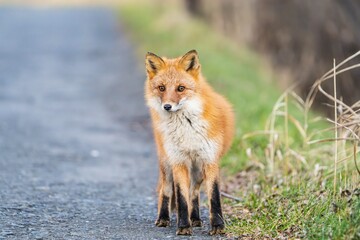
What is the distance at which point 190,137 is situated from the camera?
5977mm

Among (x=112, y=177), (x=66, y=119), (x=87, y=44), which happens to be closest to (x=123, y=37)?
(x=87, y=44)

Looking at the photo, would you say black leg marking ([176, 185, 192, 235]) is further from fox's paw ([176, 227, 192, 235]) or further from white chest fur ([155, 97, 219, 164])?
white chest fur ([155, 97, 219, 164])

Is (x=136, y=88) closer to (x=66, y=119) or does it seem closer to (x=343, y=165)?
(x=66, y=119)

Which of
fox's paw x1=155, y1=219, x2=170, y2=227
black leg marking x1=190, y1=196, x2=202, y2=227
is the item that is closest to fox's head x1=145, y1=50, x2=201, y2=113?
black leg marking x1=190, y1=196, x2=202, y2=227

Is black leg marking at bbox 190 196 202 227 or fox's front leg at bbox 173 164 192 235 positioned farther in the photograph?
black leg marking at bbox 190 196 202 227

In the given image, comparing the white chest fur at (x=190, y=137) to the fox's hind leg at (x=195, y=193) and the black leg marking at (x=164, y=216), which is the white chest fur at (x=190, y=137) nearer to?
the fox's hind leg at (x=195, y=193)

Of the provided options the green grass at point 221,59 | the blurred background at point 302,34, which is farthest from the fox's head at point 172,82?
the blurred background at point 302,34

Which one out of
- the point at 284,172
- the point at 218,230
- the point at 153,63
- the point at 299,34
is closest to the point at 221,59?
the point at 299,34

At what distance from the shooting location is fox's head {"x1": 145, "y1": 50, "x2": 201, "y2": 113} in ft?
19.4

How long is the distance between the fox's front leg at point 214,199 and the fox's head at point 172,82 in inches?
24.3

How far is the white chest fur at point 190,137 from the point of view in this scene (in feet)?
19.6

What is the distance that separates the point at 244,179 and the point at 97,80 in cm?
942

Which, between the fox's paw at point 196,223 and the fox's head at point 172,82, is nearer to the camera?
the fox's head at point 172,82

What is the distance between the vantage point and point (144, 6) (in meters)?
28.9
